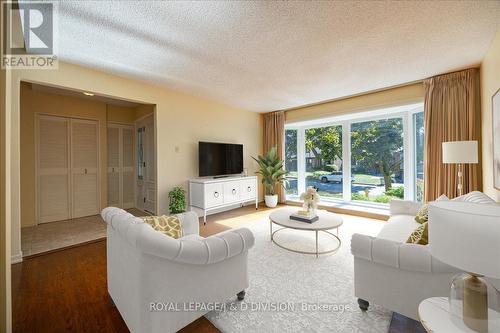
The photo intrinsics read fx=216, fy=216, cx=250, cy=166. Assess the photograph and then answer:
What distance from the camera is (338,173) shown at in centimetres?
532

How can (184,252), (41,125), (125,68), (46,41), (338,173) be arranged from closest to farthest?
(184,252)
(46,41)
(125,68)
(41,125)
(338,173)

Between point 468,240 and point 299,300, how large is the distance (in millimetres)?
1435

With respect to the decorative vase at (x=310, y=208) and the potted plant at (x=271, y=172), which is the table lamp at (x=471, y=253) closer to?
the decorative vase at (x=310, y=208)

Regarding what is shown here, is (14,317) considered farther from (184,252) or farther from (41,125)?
(41,125)

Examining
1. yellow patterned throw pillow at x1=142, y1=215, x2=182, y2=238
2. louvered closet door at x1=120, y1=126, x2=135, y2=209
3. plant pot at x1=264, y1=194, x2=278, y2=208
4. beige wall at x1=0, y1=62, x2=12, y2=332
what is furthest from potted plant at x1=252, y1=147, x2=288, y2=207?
beige wall at x1=0, y1=62, x2=12, y2=332

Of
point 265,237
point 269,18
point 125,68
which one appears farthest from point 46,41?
point 265,237

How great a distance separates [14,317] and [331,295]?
101 inches

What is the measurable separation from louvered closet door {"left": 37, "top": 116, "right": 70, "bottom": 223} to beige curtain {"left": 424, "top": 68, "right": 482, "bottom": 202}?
6.63m

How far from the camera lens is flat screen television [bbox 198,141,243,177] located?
4.50m

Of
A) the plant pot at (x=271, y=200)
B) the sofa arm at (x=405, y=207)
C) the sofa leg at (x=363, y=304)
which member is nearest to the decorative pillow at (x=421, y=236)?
the sofa leg at (x=363, y=304)

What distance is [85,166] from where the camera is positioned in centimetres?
457

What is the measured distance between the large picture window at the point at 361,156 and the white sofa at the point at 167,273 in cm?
403

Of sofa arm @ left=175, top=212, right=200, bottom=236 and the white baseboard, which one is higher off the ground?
sofa arm @ left=175, top=212, right=200, bottom=236

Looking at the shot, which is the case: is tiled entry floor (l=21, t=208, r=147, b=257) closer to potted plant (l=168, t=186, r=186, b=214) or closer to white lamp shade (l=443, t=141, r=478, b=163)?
potted plant (l=168, t=186, r=186, b=214)
